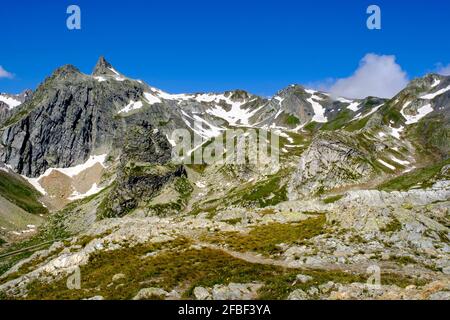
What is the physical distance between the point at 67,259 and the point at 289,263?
27.8m

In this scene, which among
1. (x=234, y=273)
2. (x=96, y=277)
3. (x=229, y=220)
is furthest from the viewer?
(x=229, y=220)

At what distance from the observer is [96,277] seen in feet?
146

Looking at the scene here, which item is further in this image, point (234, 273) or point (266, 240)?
point (266, 240)

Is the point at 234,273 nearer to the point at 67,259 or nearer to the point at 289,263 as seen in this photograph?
the point at 289,263
